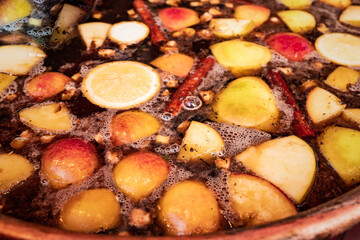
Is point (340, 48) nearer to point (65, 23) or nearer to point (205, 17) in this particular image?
point (205, 17)

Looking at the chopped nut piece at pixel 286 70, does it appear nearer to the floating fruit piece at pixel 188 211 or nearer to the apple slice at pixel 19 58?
the floating fruit piece at pixel 188 211

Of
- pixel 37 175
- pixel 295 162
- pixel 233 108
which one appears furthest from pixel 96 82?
pixel 295 162

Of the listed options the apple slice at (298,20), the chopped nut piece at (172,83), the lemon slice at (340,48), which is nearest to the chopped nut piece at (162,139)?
the chopped nut piece at (172,83)

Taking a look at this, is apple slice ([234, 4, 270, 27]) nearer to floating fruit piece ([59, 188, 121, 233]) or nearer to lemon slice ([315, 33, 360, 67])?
lemon slice ([315, 33, 360, 67])

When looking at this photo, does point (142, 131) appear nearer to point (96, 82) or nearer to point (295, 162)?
point (96, 82)

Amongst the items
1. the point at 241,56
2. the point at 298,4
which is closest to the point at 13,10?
the point at 241,56

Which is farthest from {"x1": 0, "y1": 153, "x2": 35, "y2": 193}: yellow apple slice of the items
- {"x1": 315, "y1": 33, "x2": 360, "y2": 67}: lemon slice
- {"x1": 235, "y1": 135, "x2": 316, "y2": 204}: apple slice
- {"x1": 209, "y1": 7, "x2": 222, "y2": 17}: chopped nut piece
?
{"x1": 315, "y1": 33, "x2": 360, "y2": 67}: lemon slice
